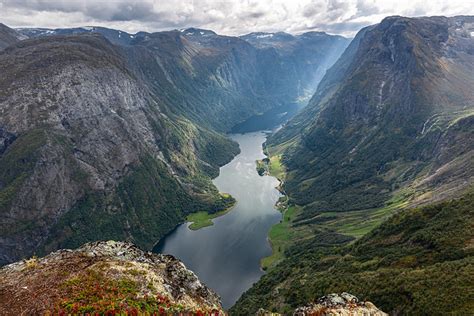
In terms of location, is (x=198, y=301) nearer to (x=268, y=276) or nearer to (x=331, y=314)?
(x=331, y=314)

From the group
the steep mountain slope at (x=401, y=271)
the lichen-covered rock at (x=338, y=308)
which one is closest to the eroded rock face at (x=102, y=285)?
the lichen-covered rock at (x=338, y=308)

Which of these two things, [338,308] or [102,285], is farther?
[338,308]

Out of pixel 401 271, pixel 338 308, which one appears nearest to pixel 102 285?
pixel 338 308

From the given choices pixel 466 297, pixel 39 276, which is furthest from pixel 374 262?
pixel 39 276

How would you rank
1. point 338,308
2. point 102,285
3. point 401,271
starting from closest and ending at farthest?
point 102,285
point 338,308
point 401,271

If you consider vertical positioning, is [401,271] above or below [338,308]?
below

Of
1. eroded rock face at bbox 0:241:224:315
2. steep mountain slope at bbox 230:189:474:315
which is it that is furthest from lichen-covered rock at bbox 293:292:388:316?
steep mountain slope at bbox 230:189:474:315

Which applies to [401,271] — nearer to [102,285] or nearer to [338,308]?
[338,308]
